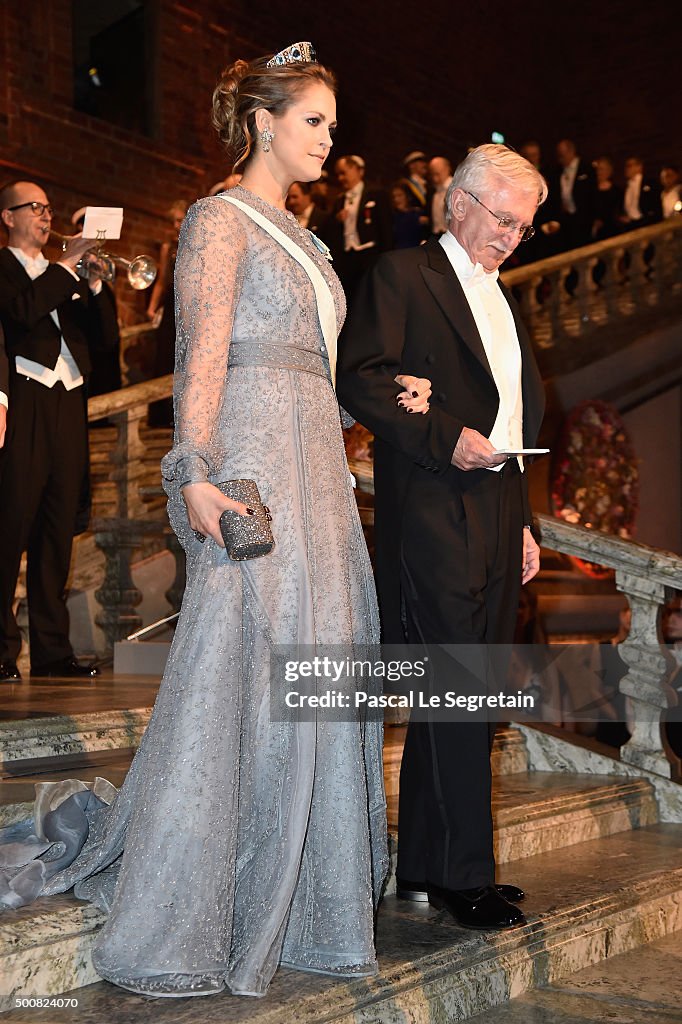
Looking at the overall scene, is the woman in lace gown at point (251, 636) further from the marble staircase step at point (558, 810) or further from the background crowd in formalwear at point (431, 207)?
A: the background crowd in formalwear at point (431, 207)

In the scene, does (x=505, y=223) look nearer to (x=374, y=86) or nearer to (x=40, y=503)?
(x=40, y=503)

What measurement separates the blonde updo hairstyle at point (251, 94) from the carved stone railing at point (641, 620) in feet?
6.86

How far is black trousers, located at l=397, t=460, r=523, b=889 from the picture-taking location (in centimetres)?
264

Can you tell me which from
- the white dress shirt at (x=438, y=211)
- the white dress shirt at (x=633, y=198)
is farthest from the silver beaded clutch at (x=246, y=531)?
the white dress shirt at (x=633, y=198)

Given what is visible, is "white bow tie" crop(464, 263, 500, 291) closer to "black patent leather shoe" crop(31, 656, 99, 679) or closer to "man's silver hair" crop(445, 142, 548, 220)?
"man's silver hair" crop(445, 142, 548, 220)

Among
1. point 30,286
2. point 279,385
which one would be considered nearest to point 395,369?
point 279,385

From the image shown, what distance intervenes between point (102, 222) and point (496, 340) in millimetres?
2339

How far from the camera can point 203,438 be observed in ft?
7.43

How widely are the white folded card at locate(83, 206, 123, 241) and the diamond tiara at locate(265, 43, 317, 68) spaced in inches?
87.2

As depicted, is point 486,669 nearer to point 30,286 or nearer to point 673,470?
point 30,286

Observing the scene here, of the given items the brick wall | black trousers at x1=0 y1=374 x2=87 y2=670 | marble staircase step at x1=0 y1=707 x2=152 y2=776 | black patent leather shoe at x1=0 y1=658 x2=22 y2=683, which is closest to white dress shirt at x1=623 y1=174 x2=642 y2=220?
the brick wall

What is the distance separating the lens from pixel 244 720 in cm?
230

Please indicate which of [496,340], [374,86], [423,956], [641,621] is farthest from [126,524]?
[374,86]

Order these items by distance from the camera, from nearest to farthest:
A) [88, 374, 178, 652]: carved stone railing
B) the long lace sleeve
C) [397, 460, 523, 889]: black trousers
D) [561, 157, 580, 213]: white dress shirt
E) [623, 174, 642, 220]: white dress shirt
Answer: the long lace sleeve
[397, 460, 523, 889]: black trousers
[88, 374, 178, 652]: carved stone railing
[561, 157, 580, 213]: white dress shirt
[623, 174, 642, 220]: white dress shirt
